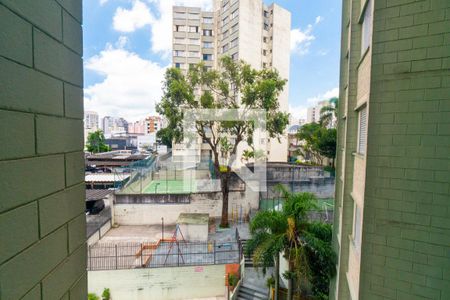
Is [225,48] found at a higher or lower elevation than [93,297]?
higher

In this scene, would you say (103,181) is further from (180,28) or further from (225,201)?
(180,28)

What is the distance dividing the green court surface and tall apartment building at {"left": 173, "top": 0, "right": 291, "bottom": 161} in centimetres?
1558

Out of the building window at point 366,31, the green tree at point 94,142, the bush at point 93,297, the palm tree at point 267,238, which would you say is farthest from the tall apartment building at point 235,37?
the green tree at point 94,142

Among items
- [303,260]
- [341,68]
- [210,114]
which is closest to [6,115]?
[303,260]

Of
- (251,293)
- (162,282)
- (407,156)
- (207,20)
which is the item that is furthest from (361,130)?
(207,20)

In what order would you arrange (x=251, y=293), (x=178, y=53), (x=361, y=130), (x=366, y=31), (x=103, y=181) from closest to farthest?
(x=366, y=31) → (x=361, y=130) → (x=251, y=293) → (x=103, y=181) → (x=178, y=53)

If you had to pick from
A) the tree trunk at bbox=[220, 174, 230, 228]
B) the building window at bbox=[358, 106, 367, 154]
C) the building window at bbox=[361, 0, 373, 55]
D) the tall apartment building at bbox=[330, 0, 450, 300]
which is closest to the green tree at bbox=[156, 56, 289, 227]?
the tree trunk at bbox=[220, 174, 230, 228]

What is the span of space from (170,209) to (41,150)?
12.8m

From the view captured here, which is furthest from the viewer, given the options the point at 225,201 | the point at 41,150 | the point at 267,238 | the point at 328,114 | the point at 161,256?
the point at 328,114

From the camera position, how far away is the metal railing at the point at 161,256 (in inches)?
339

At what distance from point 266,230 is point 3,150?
706 cm

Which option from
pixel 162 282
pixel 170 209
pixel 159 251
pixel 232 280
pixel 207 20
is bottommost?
pixel 162 282

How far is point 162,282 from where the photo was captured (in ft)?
27.7

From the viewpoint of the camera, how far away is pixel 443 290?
10.2 feet
